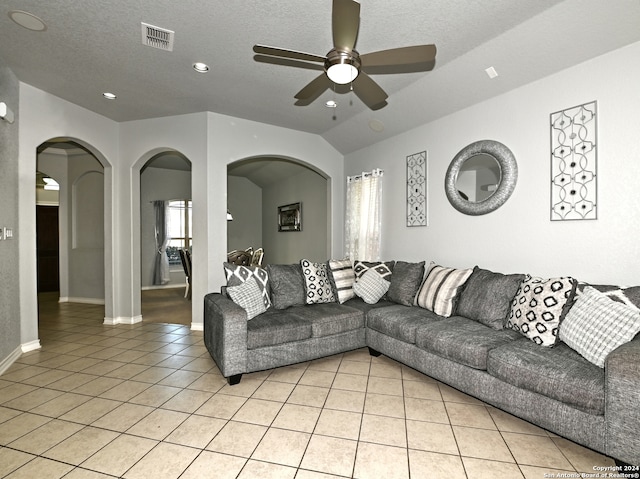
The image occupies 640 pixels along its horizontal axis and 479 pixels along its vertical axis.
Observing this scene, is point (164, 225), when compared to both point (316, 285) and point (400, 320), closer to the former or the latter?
point (316, 285)

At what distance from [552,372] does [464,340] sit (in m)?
0.58

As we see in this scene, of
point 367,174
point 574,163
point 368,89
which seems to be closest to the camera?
point 368,89

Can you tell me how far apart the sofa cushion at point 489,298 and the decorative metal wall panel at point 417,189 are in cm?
125

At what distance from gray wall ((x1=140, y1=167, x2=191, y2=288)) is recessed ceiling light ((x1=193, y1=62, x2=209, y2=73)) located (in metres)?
5.39

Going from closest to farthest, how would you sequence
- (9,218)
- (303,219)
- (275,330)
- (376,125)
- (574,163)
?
(574,163) < (275,330) < (9,218) < (376,125) < (303,219)

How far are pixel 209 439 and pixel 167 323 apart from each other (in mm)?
3086

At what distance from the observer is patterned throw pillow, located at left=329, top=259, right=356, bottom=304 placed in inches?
147

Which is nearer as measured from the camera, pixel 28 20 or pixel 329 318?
→ pixel 28 20

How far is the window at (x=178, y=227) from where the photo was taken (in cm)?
838

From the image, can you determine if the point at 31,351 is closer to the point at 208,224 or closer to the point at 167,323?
the point at 167,323

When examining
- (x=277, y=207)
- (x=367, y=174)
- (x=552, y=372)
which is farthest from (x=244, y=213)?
(x=552, y=372)

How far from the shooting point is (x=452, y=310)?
297 centimetres

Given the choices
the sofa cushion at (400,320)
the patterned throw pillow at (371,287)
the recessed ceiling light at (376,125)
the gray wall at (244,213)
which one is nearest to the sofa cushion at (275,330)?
the sofa cushion at (400,320)

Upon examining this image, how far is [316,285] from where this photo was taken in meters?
3.63
